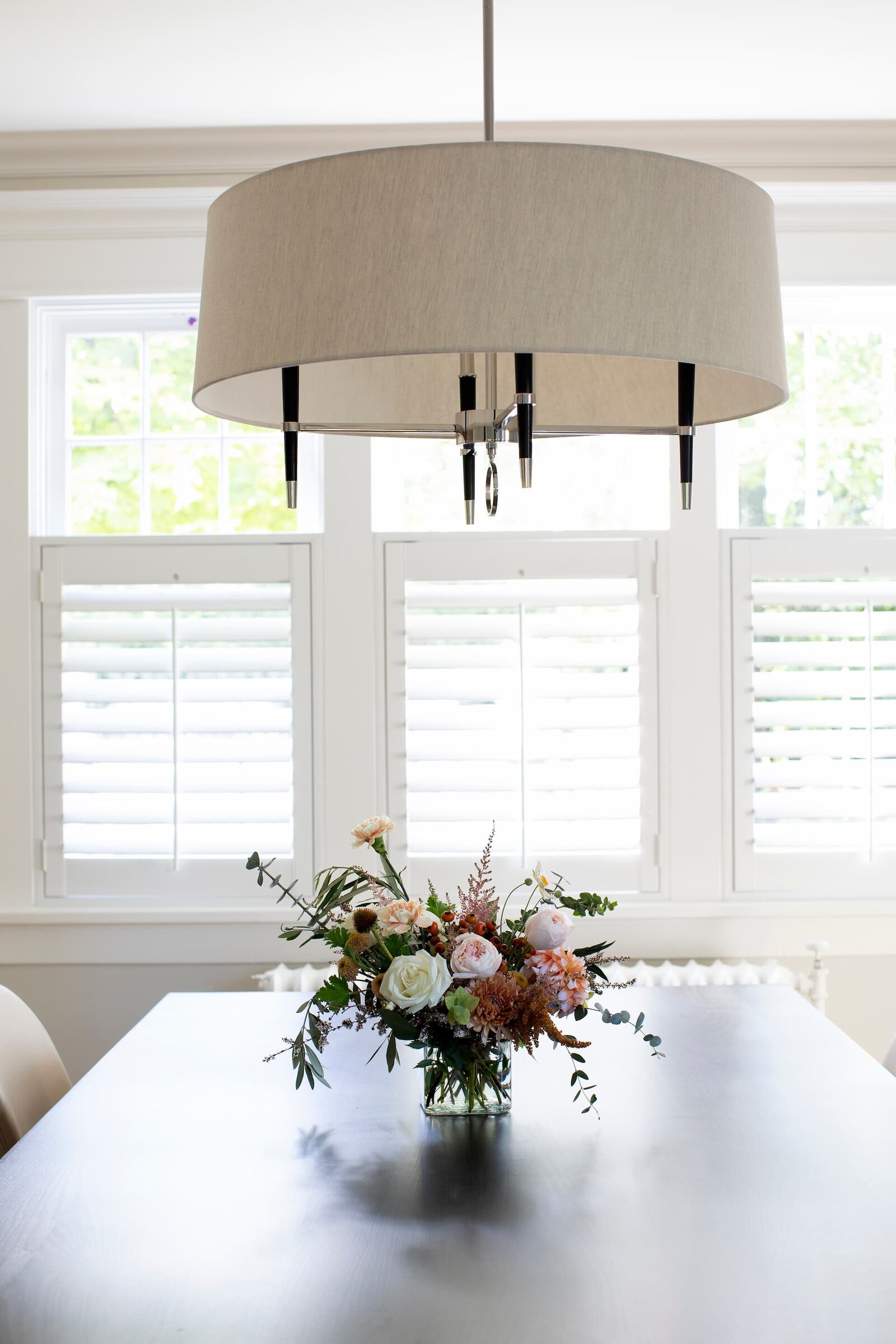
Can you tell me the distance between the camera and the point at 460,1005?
1.37 meters

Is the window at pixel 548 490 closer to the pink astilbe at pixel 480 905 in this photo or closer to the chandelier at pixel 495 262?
the pink astilbe at pixel 480 905

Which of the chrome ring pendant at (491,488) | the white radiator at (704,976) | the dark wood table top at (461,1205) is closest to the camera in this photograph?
the dark wood table top at (461,1205)

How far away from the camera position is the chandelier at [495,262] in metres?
0.84

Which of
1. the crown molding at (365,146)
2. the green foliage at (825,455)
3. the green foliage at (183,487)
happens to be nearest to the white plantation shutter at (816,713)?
the green foliage at (825,455)

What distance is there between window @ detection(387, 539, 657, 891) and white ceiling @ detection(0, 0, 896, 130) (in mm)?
983

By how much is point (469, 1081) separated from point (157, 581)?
166 centimetres

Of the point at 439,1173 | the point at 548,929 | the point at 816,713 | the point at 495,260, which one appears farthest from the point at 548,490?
the point at 495,260

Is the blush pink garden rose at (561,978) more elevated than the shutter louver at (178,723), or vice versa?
the shutter louver at (178,723)

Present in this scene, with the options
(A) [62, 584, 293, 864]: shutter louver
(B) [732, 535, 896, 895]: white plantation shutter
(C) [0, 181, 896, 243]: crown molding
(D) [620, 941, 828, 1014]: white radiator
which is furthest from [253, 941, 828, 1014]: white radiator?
(C) [0, 181, 896, 243]: crown molding

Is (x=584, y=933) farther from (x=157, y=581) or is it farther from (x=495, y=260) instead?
(x=495, y=260)

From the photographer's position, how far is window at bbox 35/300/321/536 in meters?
2.86

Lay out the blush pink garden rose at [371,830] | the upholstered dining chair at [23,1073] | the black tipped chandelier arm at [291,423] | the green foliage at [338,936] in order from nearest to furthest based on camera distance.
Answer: the black tipped chandelier arm at [291,423] → the green foliage at [338,936] → the blush pink garden rose at [371,830] → the upholstered dining chair at [23,1073]

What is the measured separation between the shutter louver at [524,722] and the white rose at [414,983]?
1.34 metres

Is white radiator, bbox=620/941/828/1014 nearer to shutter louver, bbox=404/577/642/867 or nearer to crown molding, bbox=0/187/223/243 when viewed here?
shutter louver, bbox=404/577/642/867
